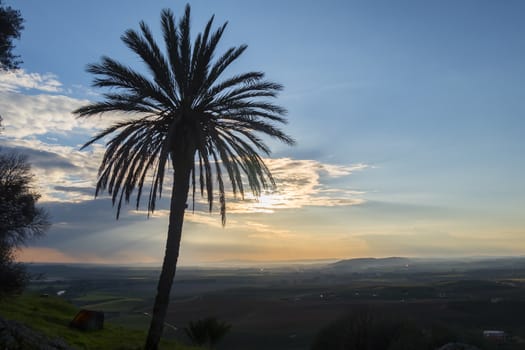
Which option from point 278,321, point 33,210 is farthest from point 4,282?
point 278,321

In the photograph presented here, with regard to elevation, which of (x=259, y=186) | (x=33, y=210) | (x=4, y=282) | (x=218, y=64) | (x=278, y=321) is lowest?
(x=278, y=321)

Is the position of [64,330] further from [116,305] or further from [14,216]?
[116,305]

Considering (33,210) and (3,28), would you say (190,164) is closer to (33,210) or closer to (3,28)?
(3,28)

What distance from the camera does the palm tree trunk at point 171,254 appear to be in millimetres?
18047

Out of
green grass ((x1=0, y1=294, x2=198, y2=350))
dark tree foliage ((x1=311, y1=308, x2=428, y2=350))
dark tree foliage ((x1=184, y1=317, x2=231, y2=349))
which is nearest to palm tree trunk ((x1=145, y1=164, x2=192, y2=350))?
green grass ((x1=0, y1=294, x2=198, y2=350))

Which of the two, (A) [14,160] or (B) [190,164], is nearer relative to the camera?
(B) [190,164]

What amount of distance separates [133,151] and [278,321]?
71.8m

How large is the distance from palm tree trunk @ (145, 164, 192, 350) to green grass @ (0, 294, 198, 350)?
2217 millimetres

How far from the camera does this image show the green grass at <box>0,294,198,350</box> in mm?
20016

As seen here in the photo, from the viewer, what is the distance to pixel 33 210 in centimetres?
2708

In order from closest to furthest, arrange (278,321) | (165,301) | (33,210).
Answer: (165,301) → (33,210) → (278,321)

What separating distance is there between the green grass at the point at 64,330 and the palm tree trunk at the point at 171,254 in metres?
2.22

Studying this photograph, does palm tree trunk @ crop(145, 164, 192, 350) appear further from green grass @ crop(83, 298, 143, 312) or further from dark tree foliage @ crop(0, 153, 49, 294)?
green grass @ crop(83, 298, 143, 312)

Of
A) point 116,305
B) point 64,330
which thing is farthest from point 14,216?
point 116,305
